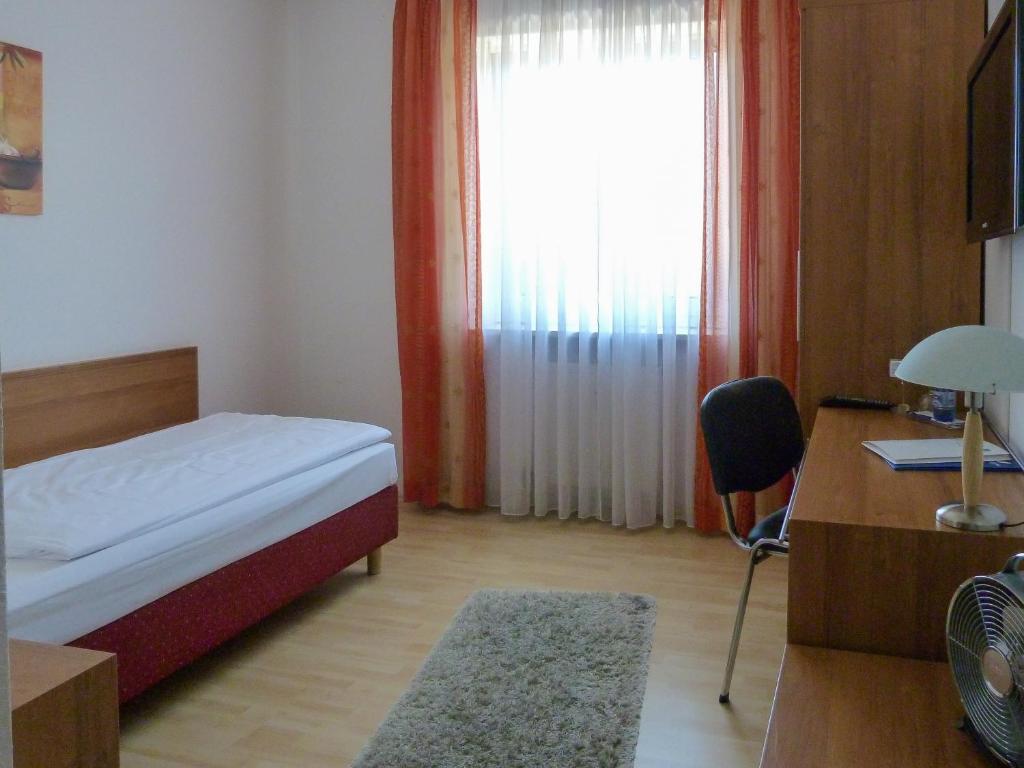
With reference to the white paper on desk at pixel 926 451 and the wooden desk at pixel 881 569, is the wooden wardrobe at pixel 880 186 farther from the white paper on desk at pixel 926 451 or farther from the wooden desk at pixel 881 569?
the wooden desk at pixel 881 569

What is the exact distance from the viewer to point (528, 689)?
8.38 ft

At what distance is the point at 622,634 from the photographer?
2.96 meters

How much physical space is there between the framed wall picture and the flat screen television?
10.1ft

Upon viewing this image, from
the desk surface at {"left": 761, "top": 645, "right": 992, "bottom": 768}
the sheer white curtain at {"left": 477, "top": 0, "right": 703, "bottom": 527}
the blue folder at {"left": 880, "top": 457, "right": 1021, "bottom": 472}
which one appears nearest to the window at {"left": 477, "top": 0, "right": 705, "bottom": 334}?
→ the sheer white curtain at {"left": 477, "top": 0, "right": 703, "bottom": 527}

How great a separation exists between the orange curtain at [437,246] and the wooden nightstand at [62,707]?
2831 mm

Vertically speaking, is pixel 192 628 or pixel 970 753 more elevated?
pixel 970 753

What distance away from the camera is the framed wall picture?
3158mm

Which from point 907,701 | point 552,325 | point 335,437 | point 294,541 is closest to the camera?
point 907,701

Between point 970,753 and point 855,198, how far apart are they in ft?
6.92

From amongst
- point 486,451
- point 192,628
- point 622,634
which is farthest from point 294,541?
point 486,451

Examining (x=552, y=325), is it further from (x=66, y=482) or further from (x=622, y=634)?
(x=66, y=482)

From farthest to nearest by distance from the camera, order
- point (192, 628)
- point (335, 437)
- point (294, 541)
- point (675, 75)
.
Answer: point (675, 75)
point (335, 437)
point (294, 541)
point (192, 628)

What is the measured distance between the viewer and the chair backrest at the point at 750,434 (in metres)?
2.47

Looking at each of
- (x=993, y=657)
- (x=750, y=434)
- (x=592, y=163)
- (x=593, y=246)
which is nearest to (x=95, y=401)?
(x=593, y=246)
